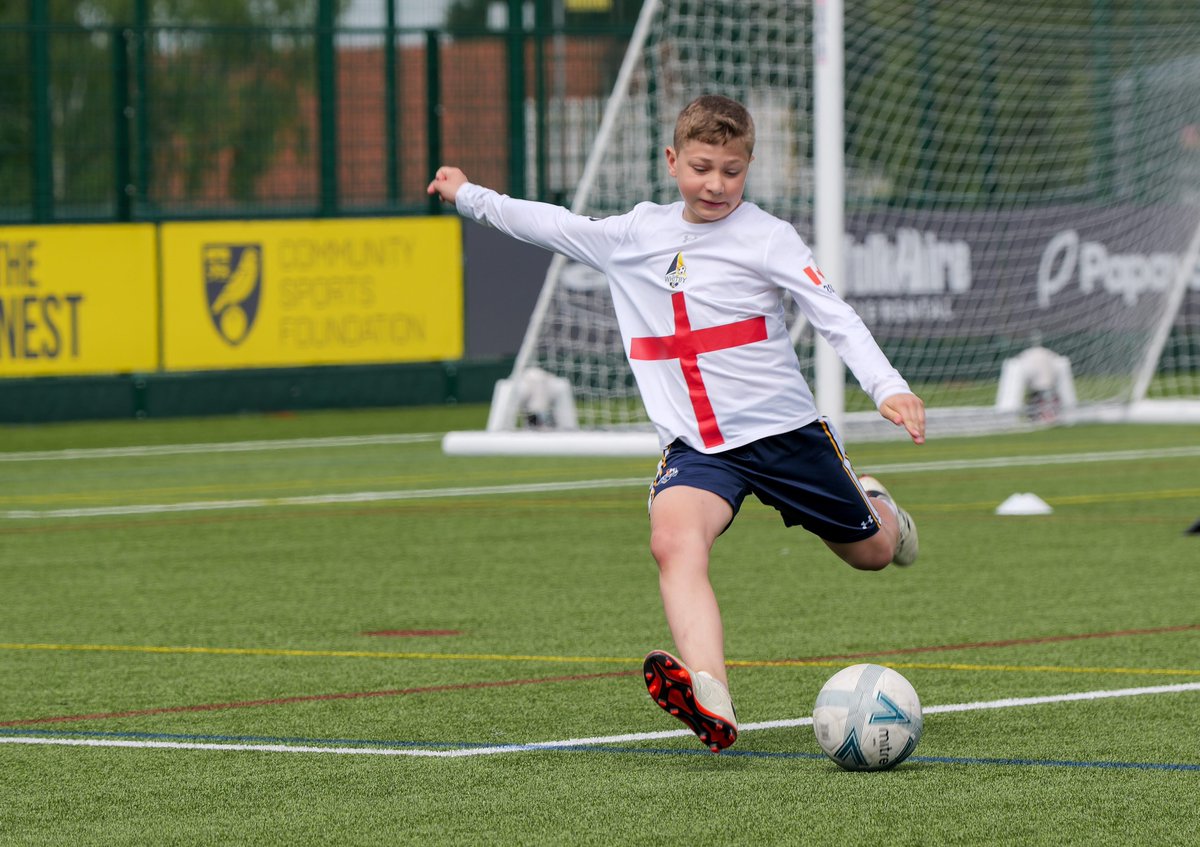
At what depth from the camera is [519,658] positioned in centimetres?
702

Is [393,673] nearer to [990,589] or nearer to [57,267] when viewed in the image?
[990,589]

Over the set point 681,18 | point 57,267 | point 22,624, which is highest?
point 681,18

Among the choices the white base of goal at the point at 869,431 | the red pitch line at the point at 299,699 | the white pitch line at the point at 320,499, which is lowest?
the white pitch line at the point at 320,499

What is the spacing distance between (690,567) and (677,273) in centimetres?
86

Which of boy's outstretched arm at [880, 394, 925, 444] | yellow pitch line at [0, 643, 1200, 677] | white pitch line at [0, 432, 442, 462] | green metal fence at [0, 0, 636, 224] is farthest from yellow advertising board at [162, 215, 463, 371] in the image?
boy's outstretched arm at [880, 394, 925, 444]

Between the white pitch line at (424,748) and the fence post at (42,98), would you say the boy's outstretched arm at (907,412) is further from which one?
the fence post at (42,98)

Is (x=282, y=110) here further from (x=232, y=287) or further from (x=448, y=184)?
(x=448, y=184)

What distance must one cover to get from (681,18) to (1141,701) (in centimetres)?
1040

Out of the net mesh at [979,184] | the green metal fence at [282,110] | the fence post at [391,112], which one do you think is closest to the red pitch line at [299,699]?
the net mesh at [979,184]

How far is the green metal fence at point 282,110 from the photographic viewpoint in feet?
62.4

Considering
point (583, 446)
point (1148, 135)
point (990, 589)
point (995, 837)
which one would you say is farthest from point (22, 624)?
point (1148, 135)

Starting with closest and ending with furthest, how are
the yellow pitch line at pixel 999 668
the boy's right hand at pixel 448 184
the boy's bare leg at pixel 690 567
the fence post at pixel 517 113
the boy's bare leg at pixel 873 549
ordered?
the boy's bare leg at pixel 690 567 → the boy's bare leg at pixel 873 549 → the boy's right hand at pixel 448 184 → the yellow pitch line at pixel 999 668 → the fence post at pixel 517 113

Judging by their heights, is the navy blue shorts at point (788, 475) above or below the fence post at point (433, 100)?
below

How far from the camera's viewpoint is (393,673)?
22.2 ft
